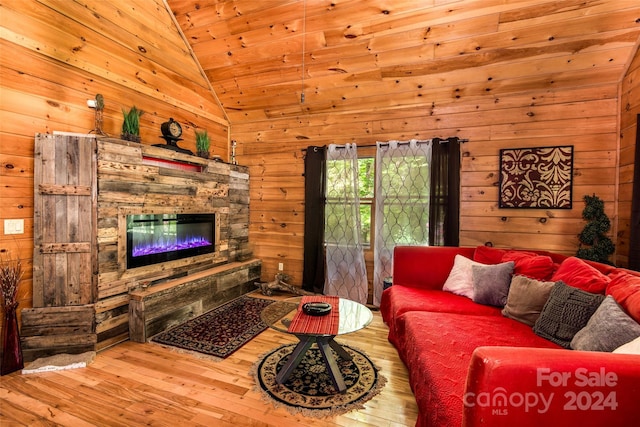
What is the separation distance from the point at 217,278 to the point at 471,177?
3288mm

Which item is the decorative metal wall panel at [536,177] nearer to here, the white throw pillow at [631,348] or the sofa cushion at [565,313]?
the sofa cushion at [565,313]

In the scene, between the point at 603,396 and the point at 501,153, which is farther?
the point at 501,153

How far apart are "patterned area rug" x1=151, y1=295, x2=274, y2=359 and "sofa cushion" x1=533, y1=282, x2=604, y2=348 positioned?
233 centimetres

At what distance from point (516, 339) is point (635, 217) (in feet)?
5.70

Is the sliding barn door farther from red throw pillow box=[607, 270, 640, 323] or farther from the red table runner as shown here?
red throw pillow box=[607, 270, 640, 323]

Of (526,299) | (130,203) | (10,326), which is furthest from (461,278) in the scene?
(10,326)

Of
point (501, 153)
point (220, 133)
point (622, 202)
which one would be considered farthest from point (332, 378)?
point (220, 133)

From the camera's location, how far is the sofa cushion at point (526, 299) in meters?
2.03

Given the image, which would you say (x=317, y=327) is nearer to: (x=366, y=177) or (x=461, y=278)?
(x=461, y=278)

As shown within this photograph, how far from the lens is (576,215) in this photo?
121 inches

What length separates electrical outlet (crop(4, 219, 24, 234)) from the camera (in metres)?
2.23

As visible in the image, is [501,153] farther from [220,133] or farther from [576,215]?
[220,133]

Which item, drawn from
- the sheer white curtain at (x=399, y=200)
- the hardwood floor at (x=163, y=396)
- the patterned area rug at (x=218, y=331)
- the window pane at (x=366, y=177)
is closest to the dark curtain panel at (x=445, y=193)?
the sheer white curtain at (x=399, y=200)

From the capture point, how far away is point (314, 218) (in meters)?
4.04
